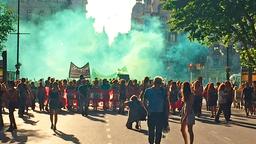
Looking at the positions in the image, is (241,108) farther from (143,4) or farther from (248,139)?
(143,4)

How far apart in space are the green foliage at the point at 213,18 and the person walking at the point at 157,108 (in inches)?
792

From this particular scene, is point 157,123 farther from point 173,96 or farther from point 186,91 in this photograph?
Result: point 173,96

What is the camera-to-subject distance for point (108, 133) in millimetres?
18922

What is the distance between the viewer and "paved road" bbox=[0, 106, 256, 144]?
16781 mm

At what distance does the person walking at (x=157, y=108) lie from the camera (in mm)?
13766

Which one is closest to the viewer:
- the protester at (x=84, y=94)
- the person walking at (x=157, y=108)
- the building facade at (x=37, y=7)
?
the person walking at (x=157, y=108)

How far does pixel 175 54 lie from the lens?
112 m

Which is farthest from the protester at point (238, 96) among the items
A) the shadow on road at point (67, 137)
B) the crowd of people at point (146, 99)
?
the shadow on road at point (67, 137)

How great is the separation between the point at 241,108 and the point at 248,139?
20.3 metres

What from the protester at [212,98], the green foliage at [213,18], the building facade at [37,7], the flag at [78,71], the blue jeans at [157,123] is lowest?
the blue jeans at [157,123]

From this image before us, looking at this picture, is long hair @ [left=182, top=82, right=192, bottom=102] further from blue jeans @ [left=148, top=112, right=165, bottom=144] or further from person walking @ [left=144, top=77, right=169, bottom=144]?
blue jeans @ [left=148, top=112, right=165, bottom=144]

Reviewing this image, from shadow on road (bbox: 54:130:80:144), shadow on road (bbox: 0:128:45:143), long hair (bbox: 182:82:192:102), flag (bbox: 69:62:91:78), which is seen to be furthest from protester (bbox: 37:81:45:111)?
long hair (bbox: 182:82:192:102)

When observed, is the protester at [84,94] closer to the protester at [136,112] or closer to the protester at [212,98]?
the protester at [212,98]

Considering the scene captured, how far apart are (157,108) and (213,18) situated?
20770 mm
